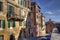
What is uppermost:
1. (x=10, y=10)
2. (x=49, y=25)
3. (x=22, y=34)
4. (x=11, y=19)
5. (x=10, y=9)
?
(x=10, y=9)

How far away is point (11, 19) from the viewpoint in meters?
30.9

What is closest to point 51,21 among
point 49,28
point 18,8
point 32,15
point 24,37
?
point 49,28

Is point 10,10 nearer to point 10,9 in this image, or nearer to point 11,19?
point 10,9

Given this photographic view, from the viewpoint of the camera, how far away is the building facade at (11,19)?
2902 cm

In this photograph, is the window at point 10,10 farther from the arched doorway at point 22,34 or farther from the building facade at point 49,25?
the building facade at point 49,25

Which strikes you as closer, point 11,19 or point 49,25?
point 11,19

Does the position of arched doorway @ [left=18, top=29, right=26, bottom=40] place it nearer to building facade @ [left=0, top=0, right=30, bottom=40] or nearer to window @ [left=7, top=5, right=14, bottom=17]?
building facade @ [left=0, top=0, right=30, bottom=40]

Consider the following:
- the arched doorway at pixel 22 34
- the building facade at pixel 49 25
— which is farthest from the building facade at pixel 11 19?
the building facade at pixel 49 25

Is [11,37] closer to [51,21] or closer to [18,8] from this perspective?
[18,8]

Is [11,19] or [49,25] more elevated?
[11,19]

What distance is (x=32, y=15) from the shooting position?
49188 mm

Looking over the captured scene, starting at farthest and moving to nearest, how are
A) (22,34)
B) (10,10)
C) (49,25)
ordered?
(49,25)
(22,34)
(10,10)

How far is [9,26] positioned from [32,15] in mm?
19552

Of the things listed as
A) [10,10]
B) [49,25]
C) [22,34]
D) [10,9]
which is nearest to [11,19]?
[10,10]
